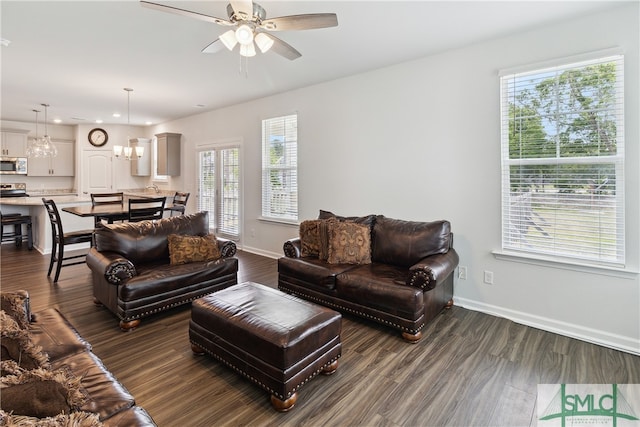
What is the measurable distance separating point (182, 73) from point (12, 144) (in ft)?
20.3

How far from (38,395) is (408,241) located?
306 cm

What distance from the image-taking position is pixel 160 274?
10.4 ft

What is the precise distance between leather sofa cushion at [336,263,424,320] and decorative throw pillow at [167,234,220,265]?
1.49 metres

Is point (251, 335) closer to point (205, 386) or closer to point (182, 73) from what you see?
point (205, 386)

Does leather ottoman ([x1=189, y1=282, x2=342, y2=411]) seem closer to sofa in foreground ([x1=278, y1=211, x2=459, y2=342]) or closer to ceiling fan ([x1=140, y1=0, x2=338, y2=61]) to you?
sofa in foreground ([x1=278, y1=211, x2=459, y2=342])

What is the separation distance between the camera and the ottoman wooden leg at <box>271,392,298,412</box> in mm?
1988

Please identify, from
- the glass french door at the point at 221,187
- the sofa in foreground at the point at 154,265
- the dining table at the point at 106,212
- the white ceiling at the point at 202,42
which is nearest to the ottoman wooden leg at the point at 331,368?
the sofa in foreground at the point at 154,265

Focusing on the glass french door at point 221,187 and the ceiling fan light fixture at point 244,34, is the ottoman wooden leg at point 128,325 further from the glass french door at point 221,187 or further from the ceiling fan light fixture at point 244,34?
the glass french door at point 221,187

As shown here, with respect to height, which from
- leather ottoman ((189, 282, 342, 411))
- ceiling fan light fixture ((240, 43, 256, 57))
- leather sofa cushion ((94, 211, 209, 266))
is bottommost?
leather ottoman ((189, 282, 342, 411))

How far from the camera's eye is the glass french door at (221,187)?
20.9ft

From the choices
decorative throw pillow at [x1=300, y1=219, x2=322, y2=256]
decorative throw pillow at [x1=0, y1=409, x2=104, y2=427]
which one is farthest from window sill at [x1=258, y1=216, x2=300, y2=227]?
decorative throw pillow at [x1=0, y1=409, x2=104, y2=427]

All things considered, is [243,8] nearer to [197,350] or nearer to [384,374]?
[197,350]

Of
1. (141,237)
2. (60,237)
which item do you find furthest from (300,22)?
(60,237)

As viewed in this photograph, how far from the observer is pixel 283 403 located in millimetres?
1985
